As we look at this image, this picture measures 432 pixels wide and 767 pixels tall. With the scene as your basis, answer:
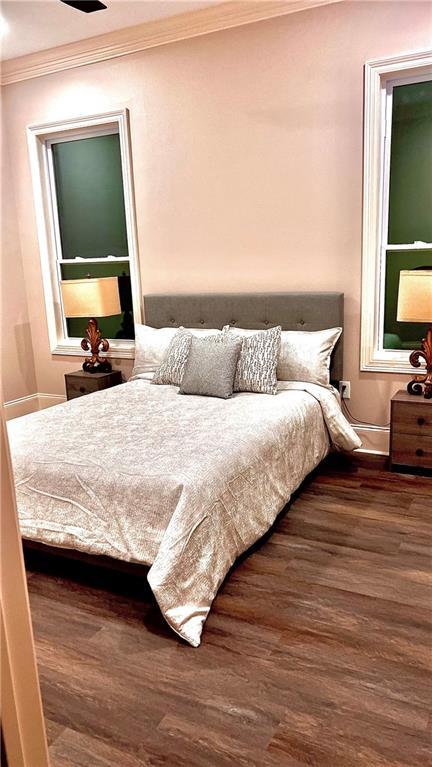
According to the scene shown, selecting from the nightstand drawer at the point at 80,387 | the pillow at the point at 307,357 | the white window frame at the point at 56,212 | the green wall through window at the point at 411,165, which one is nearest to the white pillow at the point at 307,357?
the pillow at the point at 307,357

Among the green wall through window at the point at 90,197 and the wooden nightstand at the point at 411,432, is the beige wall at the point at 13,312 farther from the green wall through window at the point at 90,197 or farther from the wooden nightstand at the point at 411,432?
the wooden nightstand at the point at 411,432

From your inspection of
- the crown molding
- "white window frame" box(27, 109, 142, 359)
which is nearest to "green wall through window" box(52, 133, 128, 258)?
"white window frame" box(27, 109, 142, 359)

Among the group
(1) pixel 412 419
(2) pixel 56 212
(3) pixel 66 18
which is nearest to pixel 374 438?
(1) pixel 412 419

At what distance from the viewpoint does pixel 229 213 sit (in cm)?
400

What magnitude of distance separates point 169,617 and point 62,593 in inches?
23.7

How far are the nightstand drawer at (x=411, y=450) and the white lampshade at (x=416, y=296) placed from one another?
71cm

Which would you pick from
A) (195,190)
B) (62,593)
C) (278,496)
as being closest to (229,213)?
(195,190)

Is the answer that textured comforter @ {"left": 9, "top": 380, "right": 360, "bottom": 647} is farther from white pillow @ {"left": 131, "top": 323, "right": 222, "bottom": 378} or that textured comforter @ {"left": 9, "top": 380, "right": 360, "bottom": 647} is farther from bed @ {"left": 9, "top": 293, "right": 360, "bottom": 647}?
white pillow @ {"left": 131, "top": 323, "right": 222, "bottom": 378}

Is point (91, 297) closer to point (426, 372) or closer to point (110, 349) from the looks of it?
point (110, 349)

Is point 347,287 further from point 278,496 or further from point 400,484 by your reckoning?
point 278,496

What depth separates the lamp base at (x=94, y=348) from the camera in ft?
15.2

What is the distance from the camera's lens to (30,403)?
17.3ft

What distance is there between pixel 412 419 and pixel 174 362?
1527 millimetres

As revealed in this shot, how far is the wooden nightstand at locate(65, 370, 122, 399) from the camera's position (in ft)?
14.5
